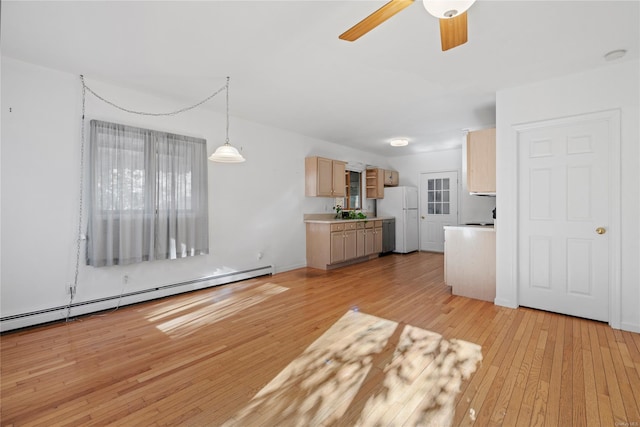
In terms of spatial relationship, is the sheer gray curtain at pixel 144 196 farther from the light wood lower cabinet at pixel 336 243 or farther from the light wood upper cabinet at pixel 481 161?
the light wood upper cabinet at pixel 481 161

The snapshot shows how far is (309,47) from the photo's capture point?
109 inches

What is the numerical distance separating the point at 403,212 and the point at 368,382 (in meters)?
5.93

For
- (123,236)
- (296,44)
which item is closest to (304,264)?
(123,236)

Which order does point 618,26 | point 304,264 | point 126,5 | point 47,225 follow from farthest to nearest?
point 304,264 < point 47,225 < point 618,26 < point 126,5

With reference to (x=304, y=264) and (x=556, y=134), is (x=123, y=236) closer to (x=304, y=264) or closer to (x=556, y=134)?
(x=304, y=264)

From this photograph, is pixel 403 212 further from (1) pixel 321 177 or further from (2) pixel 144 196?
(2) pixel 144 196

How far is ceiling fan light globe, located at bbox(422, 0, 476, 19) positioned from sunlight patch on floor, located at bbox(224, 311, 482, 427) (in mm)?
2392

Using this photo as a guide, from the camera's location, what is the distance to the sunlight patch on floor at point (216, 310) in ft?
10.0

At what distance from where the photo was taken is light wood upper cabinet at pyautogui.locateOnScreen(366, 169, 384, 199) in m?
7.75

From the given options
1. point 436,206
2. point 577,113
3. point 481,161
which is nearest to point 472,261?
point 481,161

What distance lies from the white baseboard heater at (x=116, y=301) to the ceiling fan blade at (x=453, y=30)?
4.12m

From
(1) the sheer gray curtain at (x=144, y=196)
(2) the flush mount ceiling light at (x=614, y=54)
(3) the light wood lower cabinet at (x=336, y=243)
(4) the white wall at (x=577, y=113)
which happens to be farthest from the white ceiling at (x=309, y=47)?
(3) the light wood lower cabinet at (x=336, y=243)

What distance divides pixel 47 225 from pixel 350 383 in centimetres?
345

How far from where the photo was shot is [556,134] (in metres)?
3.36
